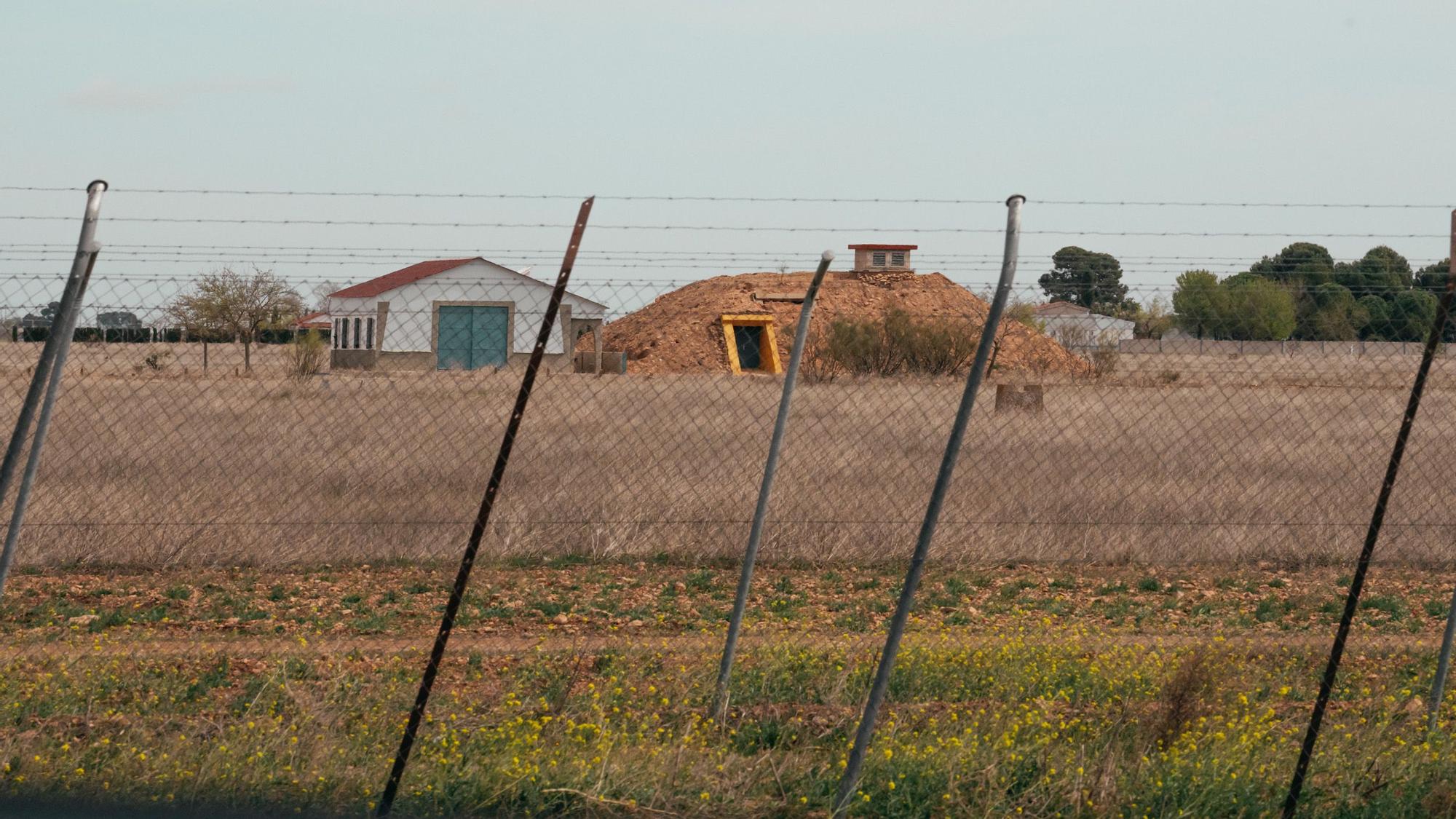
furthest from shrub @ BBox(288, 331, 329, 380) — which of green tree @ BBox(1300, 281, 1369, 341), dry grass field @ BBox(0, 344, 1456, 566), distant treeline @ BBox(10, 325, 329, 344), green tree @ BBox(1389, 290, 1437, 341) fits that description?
green tree @ BBox(1389, 290, 1437, 341)

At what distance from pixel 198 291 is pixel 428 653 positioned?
2.42 m

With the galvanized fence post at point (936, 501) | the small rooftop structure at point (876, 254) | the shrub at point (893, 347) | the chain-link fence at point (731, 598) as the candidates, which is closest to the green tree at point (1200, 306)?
the chain-link fence at point (731, 598)

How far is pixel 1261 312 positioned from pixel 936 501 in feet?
12.7

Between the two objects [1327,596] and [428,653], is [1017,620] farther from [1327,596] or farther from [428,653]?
[428,653]

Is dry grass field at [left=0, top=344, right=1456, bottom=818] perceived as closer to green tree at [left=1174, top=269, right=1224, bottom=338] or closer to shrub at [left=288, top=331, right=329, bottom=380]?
green tree at [left=1174, top=269, right=1224, bottom=338]

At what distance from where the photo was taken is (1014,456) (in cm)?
1374

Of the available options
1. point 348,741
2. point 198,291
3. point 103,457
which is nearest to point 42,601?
point 198,291

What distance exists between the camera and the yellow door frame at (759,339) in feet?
126

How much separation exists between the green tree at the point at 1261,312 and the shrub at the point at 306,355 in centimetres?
1200

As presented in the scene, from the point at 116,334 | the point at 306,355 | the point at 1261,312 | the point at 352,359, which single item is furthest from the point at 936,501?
the point at 352,359

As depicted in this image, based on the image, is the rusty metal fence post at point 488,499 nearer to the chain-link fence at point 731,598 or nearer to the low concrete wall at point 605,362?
the chain-link fence at point 731,598

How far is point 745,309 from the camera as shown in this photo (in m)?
42.0

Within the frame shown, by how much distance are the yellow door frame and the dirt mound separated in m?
0.29

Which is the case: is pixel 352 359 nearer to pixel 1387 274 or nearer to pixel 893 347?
pixel 893 347
